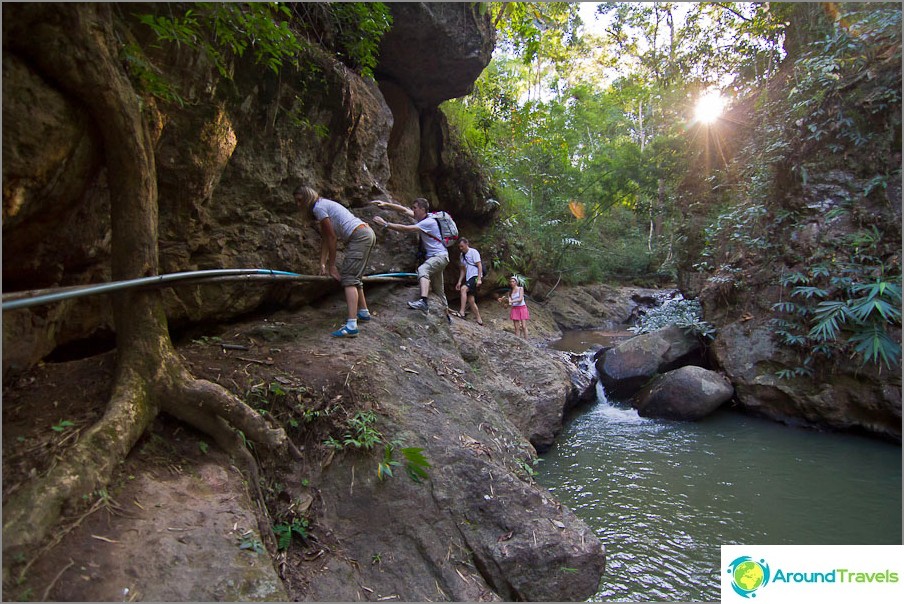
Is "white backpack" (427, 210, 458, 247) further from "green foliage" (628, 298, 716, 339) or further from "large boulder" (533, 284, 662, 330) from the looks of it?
"large boulder" (533, 284, 662, 330)

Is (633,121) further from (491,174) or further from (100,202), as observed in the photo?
(100,202)

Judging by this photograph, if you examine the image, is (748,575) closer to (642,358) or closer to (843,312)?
(843,312)

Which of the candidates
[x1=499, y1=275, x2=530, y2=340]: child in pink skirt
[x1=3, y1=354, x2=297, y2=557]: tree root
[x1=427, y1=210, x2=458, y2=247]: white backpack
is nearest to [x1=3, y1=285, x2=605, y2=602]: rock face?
[x1=3, y1=354, x2=297, y2=557]: tree root

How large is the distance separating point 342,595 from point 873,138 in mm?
11053

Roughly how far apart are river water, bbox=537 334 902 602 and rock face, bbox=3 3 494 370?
4.16 m

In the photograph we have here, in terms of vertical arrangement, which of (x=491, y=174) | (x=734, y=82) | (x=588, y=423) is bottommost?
(x=588, y=423)

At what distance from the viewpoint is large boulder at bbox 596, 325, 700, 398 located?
31.3 ft

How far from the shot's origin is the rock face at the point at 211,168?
279 centimetres

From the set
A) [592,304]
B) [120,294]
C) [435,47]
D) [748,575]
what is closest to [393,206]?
[435,47]

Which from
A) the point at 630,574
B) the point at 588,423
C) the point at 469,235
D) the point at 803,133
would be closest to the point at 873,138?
the point at 803,133

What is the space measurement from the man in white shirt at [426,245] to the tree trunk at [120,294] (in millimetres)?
3390

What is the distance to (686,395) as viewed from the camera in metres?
8.39

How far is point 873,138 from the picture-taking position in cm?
843

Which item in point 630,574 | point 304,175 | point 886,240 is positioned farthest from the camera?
point 886,240
